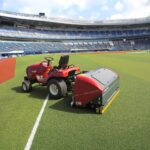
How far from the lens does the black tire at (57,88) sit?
8594mm

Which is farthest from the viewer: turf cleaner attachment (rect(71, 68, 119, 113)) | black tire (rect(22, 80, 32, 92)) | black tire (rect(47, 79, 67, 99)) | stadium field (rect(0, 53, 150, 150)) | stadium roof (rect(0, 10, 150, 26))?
stadium roof (rect(0, 10, 150, 26))

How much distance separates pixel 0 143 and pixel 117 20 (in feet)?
263

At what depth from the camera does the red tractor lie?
871 centimetres

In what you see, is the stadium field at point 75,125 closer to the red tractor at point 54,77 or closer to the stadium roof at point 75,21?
the red tractor at point 54,77

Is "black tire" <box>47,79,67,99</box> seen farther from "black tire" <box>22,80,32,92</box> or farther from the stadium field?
"black tire" <box>22,80,32,92</box>

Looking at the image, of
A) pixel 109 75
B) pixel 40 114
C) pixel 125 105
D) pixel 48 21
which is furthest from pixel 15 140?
pixel 48 21

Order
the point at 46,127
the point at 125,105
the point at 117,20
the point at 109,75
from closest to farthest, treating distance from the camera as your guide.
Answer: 1. the point at 46,127
2. the point at 125,105
3. the point at 109,75
4. the point at 117,20

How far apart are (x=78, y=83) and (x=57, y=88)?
1.57 meters

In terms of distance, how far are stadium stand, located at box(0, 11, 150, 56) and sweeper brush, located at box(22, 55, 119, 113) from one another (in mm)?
52389

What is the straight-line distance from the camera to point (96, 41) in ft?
269

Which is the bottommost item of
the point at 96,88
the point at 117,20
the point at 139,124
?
the point at 139,124

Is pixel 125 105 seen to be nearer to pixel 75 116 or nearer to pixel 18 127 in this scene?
pixel 75 116

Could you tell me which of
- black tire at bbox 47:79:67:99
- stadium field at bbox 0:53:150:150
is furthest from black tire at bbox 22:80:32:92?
black tire at bbox 47:79:67:99

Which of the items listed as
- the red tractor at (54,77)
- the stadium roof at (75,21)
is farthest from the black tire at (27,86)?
the stadium roof at (75,21)
